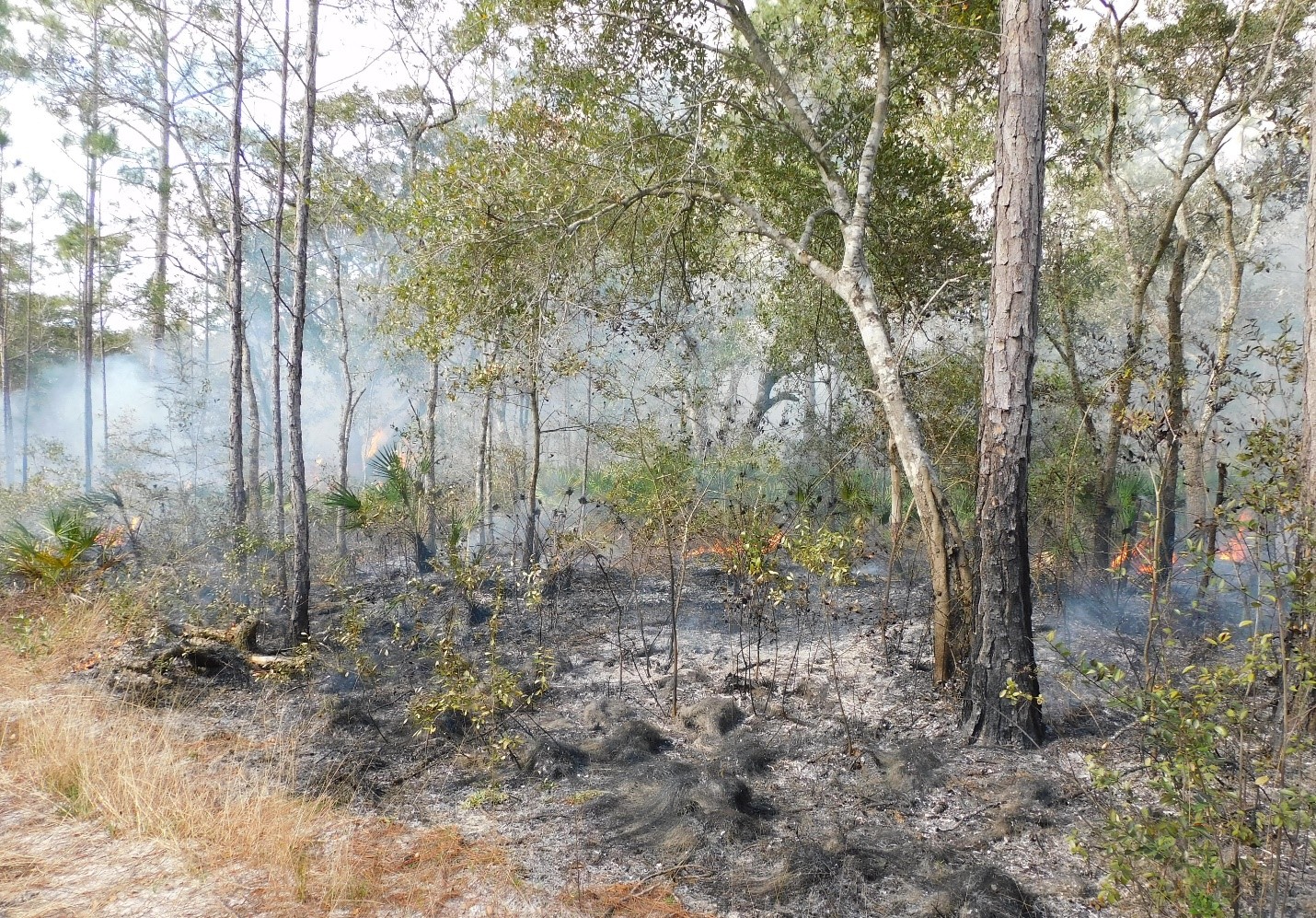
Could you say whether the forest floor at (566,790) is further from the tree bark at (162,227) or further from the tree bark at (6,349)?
the tree bark at (6,349)

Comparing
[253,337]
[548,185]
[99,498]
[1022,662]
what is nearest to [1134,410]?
[1022,662]

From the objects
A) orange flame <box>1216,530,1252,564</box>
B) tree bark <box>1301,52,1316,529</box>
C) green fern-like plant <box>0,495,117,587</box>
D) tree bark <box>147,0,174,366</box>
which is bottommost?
green fern-like plant <box>0,495,117,587</box>

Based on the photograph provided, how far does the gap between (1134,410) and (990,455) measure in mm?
865

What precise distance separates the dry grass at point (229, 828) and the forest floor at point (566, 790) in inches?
0.6

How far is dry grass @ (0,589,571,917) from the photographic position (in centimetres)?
327

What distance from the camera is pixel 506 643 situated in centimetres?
771

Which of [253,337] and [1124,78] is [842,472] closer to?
[1124,78]

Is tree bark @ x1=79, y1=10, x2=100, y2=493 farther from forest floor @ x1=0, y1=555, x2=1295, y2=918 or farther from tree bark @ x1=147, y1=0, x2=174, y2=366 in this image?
forest floor @ x1=0, y1=555, x2=1295, y2=918

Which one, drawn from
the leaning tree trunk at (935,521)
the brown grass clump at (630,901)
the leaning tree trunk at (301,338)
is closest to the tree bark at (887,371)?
the leaning tree trunk at (935,521)

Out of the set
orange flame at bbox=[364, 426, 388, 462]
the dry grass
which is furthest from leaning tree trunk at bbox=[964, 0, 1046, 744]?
orange flame at bbox=[364, 426, 388, 462]

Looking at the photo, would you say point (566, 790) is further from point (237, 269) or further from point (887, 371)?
point (237, 269)

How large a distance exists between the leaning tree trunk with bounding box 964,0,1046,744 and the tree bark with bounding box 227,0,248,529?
25.3 feet

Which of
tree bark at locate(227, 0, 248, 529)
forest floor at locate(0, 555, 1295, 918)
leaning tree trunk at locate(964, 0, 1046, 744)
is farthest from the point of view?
tree bark at locate(227, 0, 248, 529)

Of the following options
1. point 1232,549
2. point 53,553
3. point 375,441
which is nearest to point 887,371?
point 1232,549
